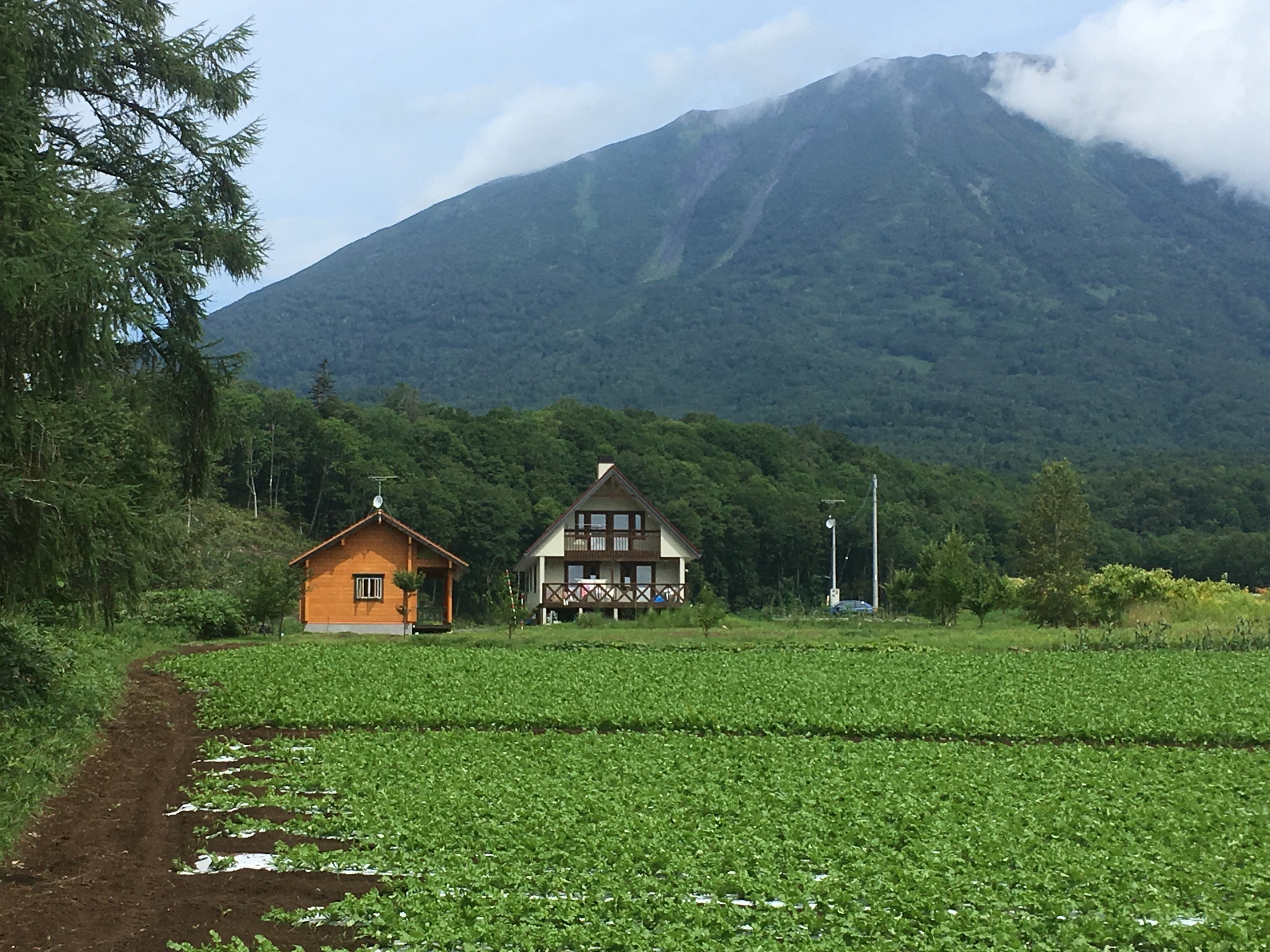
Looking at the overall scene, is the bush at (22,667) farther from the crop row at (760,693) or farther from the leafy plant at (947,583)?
the leafy plant at (947,583)

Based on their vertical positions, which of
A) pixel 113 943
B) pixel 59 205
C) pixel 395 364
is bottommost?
pixel 113 943

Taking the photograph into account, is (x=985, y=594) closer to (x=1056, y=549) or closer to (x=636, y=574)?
(x=1056, y=549)

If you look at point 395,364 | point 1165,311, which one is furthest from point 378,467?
point 1165,311

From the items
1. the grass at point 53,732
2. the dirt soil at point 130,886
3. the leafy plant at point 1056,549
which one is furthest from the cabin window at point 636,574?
the dirt soil at point 130,886

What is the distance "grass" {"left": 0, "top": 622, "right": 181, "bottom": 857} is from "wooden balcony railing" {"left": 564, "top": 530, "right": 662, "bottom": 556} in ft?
108

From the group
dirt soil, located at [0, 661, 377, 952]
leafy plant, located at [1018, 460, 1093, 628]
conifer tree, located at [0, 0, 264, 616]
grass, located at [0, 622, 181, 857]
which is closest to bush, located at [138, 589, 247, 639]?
grass, located at [0, 622, 181, 857]

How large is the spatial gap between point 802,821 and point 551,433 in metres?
77.2

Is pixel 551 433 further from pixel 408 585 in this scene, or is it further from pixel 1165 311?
pixel 1165 311

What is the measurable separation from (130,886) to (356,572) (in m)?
34.9

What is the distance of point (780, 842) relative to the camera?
983 centimetres

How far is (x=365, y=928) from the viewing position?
780cm

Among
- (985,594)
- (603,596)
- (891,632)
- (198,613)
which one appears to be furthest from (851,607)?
(198,613)

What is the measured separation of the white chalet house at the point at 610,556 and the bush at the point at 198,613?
19156mm

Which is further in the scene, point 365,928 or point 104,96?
point 104,96
